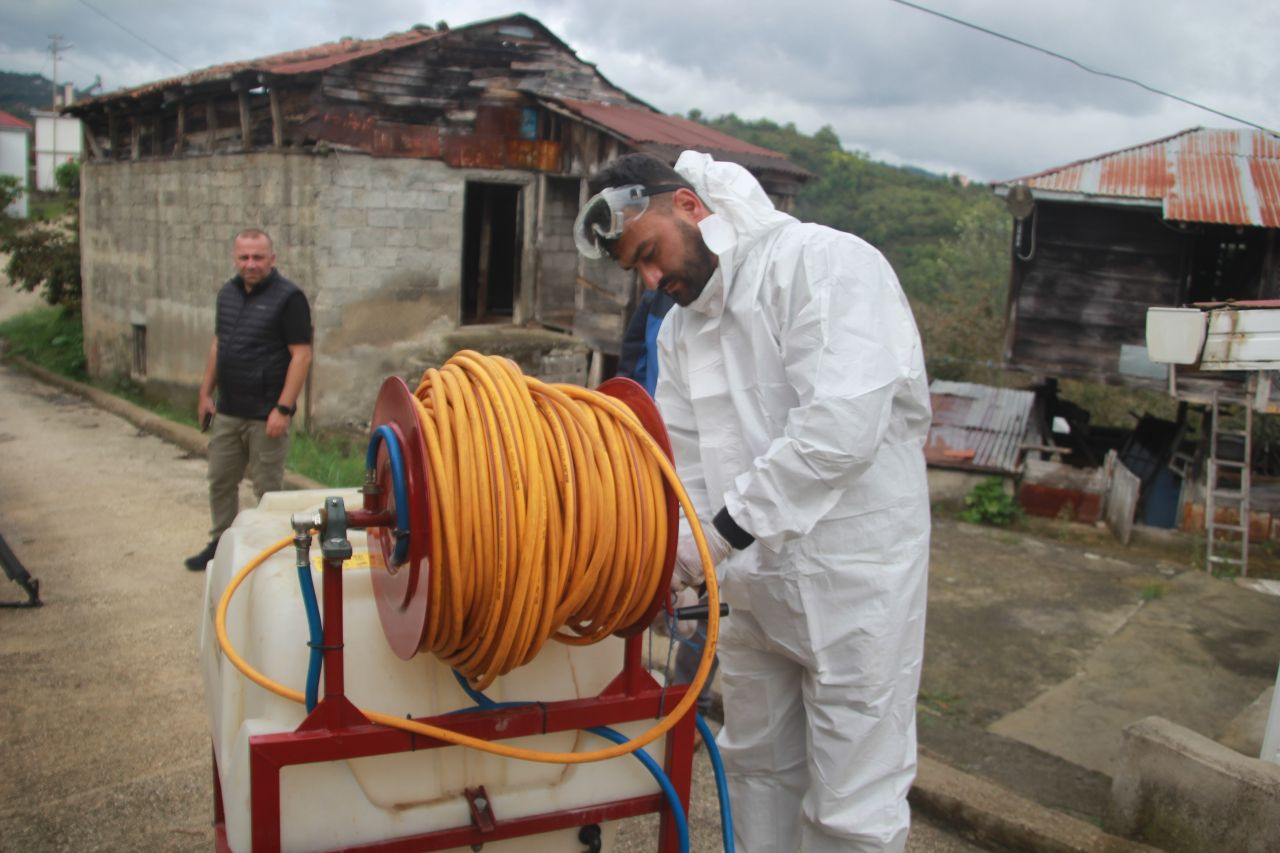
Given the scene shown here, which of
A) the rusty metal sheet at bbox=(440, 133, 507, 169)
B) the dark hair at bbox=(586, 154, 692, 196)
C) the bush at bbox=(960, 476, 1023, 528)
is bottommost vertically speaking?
the bush at bbox=(960, 476, 1023, 528)

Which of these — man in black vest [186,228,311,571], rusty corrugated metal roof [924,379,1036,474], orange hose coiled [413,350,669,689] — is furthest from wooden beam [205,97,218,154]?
orange hose coiled [413,350,669,689]

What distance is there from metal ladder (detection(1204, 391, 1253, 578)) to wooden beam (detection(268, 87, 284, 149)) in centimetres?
986

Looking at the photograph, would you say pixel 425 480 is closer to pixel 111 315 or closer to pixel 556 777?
pixel 556 777

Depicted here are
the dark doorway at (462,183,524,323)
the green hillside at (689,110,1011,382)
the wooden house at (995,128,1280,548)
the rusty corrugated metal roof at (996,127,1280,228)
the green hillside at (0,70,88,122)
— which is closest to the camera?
the rusty corrugated metal roof at (996,127,1280,228)

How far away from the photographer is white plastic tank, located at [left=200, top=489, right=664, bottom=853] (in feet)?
6.81

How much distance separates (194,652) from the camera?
185 inches

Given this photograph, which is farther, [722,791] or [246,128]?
[246,128]

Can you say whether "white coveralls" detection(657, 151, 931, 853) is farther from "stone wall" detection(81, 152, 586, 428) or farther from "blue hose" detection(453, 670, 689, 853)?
"stone wall" detection(81, 152, 586, 428)

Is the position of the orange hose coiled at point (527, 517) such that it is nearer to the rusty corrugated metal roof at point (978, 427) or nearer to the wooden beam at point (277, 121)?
the wooden beam at point (277, 121)

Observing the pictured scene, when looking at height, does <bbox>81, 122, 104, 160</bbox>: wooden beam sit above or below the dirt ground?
above

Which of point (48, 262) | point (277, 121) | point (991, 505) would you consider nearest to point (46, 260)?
point (48, 262)

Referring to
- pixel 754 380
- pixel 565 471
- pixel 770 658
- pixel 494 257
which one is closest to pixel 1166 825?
pixel 770 658

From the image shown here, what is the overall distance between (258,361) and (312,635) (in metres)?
3.90

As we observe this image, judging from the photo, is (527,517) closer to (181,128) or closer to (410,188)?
(410,188)
